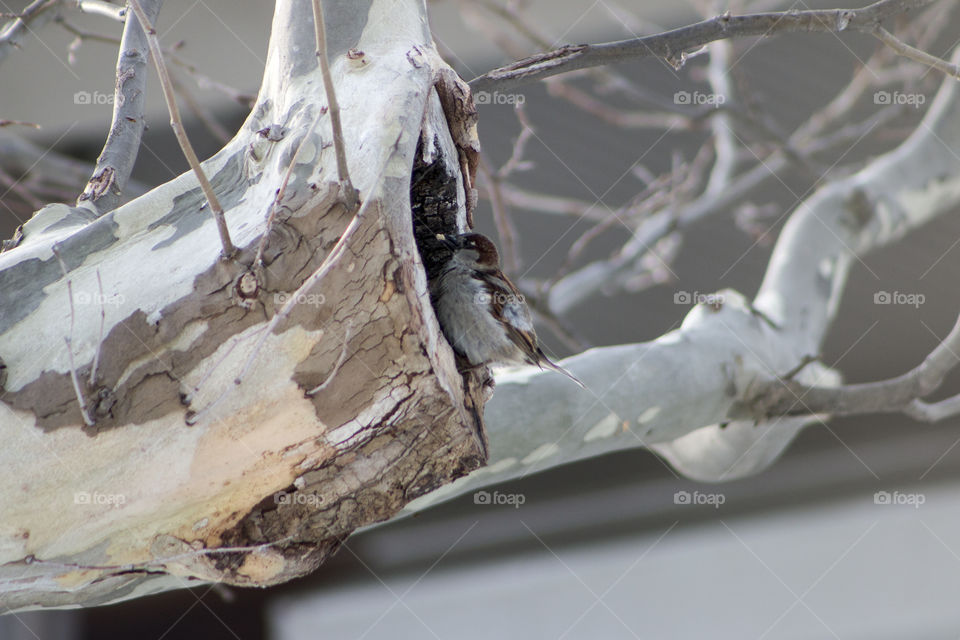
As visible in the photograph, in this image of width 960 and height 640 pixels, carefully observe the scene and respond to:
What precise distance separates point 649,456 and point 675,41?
102 inches

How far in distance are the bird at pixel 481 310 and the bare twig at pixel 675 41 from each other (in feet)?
0.96

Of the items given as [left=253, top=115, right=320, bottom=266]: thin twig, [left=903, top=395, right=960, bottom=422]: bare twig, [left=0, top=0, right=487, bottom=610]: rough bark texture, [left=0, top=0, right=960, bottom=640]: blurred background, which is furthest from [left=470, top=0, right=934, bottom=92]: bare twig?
[left=0, top=0, right=960, bottom=640]: blurred background

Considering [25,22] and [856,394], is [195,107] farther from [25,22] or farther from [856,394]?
[856,394]

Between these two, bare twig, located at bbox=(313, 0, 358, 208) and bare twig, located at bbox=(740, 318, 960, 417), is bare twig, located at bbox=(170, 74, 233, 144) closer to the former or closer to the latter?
bare twig, located at bbox=(313, 0, 358, 208)

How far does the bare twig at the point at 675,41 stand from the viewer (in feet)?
4.19

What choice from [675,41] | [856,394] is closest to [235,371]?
[675,41]

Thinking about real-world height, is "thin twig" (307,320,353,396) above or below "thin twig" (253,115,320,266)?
below

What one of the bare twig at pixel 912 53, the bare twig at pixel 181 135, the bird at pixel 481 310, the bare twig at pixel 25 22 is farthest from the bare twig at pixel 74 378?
the bare twig at pixel 912 53

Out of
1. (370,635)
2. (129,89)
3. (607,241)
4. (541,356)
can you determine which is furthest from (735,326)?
(370,635)

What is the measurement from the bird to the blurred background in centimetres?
211

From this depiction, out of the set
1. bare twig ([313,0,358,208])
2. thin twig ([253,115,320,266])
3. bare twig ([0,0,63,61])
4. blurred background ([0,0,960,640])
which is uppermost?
bare twig ([0,0,63,61])

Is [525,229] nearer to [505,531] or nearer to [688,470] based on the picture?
[505,531]

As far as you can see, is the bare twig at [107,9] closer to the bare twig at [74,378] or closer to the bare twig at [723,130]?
the bare twig at [74,378]

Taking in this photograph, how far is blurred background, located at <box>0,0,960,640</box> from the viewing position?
329cm
